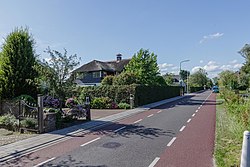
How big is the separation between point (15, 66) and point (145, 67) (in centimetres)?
2277

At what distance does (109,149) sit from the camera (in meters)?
7.59

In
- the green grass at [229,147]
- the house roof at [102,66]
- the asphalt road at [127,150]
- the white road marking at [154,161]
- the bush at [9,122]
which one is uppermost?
the house roof at [102,66]

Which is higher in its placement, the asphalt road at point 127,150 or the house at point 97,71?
the house at point 97,71

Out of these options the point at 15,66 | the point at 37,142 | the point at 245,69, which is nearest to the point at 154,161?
the point at 37,142

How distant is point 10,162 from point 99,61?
43.8 meters

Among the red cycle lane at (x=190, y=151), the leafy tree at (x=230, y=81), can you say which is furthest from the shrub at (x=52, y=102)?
the leafy tree at (x=230, y=81)

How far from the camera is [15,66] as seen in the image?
50.8 ft

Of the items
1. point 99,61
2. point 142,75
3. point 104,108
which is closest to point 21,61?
point 104,108

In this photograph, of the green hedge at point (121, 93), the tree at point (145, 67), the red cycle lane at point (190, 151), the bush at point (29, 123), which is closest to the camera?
the red cycle lane at point (190, 151)

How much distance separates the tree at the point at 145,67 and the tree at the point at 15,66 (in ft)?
66.2

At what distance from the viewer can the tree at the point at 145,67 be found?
114 ft

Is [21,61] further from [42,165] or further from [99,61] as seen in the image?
[99,61]

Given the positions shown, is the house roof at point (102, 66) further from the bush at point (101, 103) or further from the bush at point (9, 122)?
the bush at point (9, 122)

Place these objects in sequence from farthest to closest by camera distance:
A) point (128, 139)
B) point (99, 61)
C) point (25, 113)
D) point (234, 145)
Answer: point (99, 61)
point (25, 113)
point (128, 139)
point (234, 145)
